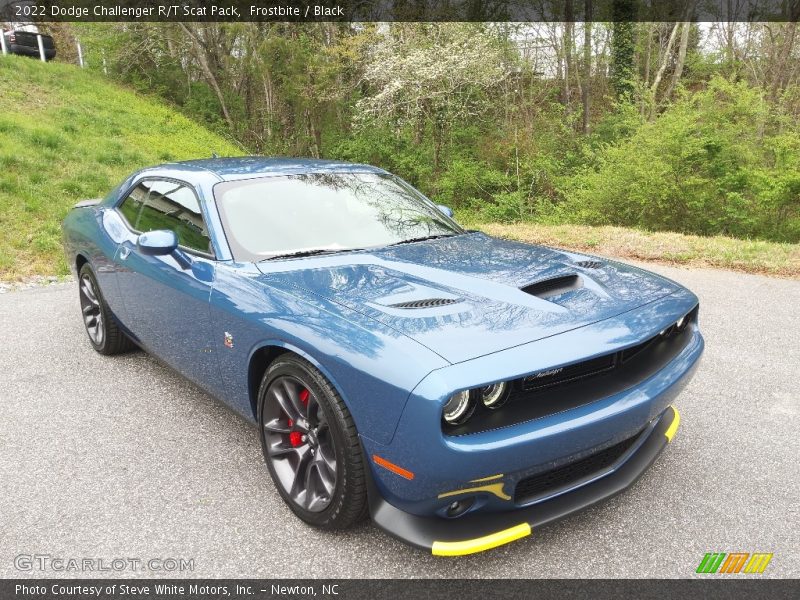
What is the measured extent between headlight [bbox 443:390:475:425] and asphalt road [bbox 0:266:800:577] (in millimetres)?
639

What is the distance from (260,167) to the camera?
3650 millimetres

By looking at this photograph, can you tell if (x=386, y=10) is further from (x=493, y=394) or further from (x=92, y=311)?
(x=493, y=394)

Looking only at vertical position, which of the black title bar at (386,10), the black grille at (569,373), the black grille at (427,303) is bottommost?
the black grille at (569,373)

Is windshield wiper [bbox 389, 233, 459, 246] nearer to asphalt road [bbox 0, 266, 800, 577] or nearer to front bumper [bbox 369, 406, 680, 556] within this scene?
Answer: asphalt road [bbox 0, 266, 800, 577]

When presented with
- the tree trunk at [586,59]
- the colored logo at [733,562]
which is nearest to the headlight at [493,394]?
the colored logo at [733,562]

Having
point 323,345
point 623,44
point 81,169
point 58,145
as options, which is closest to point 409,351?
point 323,345

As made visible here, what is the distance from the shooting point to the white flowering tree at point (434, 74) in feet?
63.3

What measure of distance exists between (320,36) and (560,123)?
33.3 ft

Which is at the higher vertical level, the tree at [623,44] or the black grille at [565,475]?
the tree at [623,44]

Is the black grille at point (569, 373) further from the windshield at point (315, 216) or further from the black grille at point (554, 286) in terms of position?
the windshield at point (315, 216)

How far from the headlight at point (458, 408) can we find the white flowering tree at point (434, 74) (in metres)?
18.6

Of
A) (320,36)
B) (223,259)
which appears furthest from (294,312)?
(320,36)

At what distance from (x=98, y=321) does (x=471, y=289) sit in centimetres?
329

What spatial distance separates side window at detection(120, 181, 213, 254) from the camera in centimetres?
317
